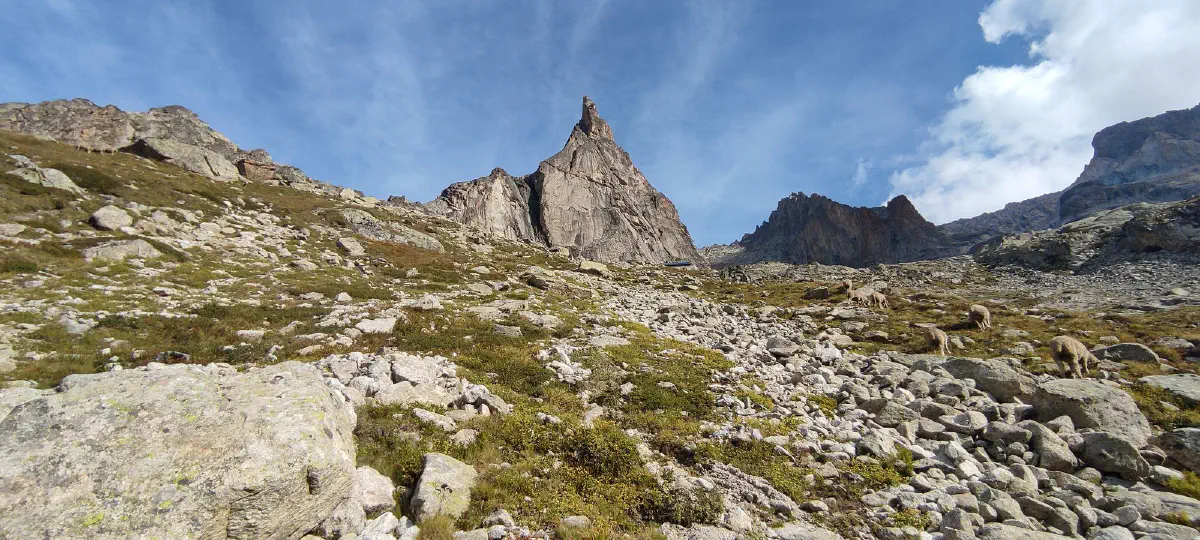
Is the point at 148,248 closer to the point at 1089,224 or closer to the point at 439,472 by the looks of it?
the point at 439,472

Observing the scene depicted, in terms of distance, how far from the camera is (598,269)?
219ft

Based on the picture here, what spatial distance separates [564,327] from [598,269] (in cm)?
4511

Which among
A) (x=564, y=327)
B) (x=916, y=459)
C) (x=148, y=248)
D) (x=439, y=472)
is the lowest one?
(x=916, y=459)

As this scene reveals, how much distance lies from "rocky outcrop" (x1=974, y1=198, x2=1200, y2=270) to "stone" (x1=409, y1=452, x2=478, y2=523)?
99.7 metres

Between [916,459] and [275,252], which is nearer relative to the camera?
[916,459]

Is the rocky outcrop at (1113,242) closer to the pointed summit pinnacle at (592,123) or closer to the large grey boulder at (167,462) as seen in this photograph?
the large grey boulder at (167,462)

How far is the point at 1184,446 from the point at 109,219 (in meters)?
46.1

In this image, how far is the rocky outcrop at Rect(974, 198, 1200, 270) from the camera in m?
64.1

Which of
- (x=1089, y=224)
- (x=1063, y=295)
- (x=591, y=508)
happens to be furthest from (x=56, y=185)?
(x=1089, y=224)

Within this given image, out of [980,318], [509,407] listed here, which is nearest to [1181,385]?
[980,318]

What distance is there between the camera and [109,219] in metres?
26.2

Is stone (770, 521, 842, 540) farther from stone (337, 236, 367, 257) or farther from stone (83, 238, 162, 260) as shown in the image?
stone (337, 236, 367, 257)

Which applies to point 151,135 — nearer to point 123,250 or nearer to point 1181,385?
point 123,250

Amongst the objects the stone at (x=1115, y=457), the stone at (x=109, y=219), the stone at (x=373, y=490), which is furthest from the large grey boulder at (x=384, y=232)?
the stone at (x=1115, y=457)
